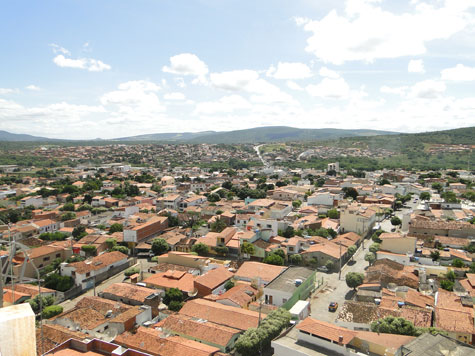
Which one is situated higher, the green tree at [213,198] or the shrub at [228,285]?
the green tree at [213,198]

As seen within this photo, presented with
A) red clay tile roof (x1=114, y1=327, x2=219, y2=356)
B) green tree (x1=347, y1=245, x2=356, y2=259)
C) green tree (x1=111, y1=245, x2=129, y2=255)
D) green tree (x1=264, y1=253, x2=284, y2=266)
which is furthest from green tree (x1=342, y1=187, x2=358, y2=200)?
red clay tile roof (x1=114, y1=327, x2=219, y2=356)

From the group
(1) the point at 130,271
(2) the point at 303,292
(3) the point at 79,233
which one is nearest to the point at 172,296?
(1) the point at 130,271

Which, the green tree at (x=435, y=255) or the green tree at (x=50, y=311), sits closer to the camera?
the green tree at (x=50, y=311)

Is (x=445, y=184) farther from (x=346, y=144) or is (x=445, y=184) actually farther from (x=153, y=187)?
(x=346, y=144)

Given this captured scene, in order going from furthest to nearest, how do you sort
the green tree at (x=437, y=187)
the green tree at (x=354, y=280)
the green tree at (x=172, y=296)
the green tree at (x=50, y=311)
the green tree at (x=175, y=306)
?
1. the green tree at (x=437, y=187)
2. the green tree at (x=354, y=280)
3. the green tree at (x=172, y=296)
4. the green tree at (x=175, y=306)
5. the green tree at (x=50, y=311)

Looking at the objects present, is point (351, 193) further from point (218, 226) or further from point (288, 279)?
point (288, 279)

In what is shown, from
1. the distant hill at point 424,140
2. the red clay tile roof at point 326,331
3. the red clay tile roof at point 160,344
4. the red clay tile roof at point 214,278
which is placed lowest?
the red clay tile roof at point 214,278

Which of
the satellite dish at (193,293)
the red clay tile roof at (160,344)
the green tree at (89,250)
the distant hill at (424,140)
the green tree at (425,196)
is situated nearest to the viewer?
the red clay tile roof at (160,344)

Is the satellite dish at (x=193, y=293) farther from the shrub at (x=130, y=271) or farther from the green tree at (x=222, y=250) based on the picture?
the green tree at (x=222, y=250)

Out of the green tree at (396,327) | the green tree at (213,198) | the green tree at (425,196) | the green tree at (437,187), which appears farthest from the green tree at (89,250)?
the green tree at (437,187)

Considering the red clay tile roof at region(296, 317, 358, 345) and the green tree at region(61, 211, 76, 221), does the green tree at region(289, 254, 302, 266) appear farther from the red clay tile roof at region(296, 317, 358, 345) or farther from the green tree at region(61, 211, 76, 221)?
the green tree at region(61, 211, 76, 221)
